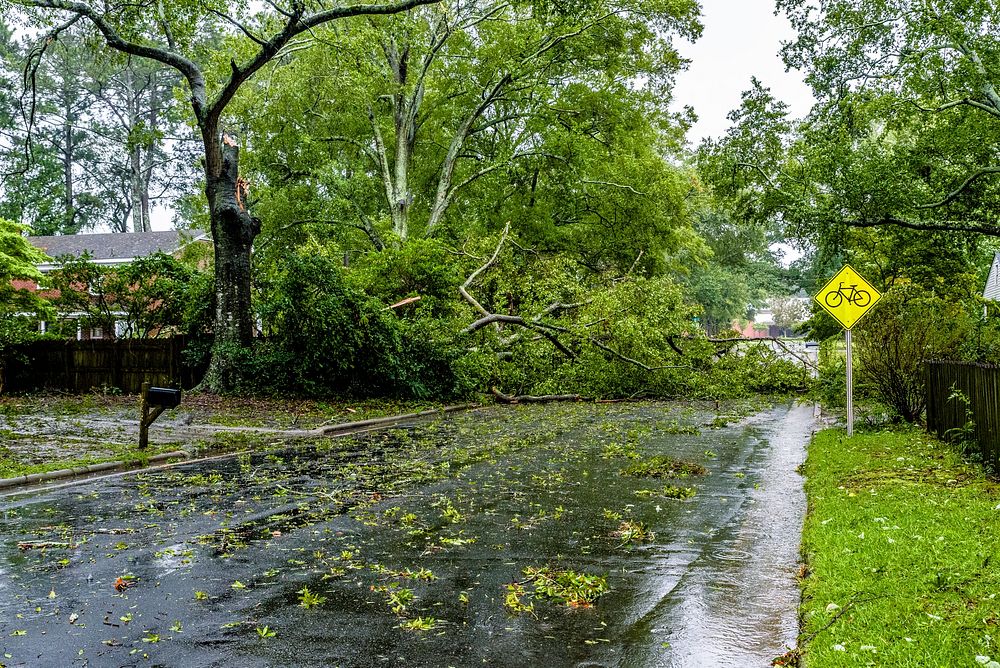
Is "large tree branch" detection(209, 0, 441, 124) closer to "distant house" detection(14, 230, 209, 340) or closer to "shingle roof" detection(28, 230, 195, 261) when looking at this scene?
"distant house" detection(14, 230, 209, 340)

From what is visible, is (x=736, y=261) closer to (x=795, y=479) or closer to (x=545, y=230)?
(x=545, y=230)

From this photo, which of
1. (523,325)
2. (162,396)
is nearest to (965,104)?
(523,325)

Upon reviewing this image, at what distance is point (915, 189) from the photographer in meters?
18.9

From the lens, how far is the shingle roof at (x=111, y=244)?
145 feet

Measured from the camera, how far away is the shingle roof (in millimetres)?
44125

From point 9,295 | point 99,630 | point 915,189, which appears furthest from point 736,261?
point 99,630

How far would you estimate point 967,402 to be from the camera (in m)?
10.2

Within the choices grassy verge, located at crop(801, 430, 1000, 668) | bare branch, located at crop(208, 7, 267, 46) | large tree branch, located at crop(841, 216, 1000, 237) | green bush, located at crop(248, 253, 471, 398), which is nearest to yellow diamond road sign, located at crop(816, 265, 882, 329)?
grassy verge, located at crop(801, 430, 1000, 668)

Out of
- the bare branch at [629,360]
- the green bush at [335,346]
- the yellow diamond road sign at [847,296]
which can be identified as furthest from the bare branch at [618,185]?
the yellow diamond road sign at [847,296]

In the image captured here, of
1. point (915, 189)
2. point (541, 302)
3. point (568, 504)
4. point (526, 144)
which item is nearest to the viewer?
point (568, 504)

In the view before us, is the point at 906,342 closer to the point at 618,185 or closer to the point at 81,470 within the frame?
the point at 81,470

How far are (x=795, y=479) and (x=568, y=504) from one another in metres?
3.56

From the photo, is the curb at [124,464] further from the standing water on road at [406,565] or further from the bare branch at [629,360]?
the bare branch at [629,360]

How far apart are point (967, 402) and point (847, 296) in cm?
370
